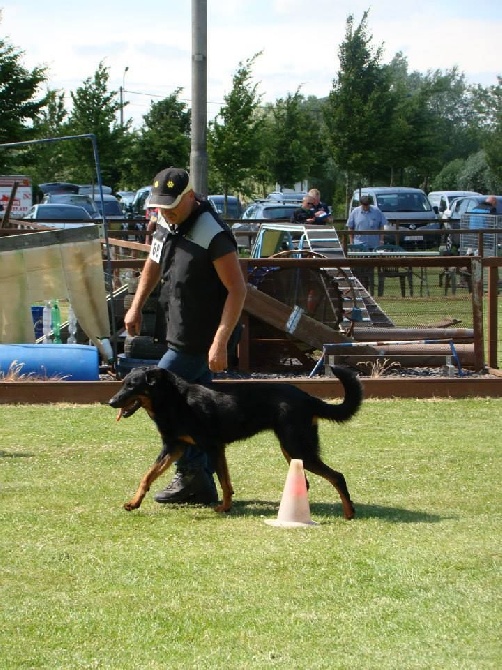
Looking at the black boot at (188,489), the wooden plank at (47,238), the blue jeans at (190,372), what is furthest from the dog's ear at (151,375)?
the wooden plank at (47,238)

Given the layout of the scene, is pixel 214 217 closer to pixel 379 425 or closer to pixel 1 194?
pixel 379 425

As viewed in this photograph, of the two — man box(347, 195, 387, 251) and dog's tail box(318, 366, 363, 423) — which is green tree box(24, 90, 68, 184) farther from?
dog's tail box(318, 366, 363, 423)

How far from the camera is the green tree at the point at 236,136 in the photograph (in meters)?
36.9

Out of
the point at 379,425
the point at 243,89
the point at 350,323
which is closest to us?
the point at 379,425

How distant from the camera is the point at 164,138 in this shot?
132ft

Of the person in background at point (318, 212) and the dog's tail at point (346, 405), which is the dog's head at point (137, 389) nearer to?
the dog's tail at point (346, 405)

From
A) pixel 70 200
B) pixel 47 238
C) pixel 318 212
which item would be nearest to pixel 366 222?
pixel 318 212

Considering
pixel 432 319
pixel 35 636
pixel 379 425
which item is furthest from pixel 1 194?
pixel 35 636

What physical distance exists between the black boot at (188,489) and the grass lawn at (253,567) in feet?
0.36

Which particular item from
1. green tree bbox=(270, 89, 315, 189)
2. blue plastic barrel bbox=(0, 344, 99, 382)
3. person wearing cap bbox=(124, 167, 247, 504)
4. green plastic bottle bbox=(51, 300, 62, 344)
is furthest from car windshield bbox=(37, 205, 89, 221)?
person wearing cap bbox=(124, 167, 247, 504)

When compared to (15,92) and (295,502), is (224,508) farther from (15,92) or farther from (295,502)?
(15,92)

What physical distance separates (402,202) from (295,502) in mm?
26165

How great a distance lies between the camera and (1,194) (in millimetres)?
29156

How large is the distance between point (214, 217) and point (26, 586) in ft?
7.90
